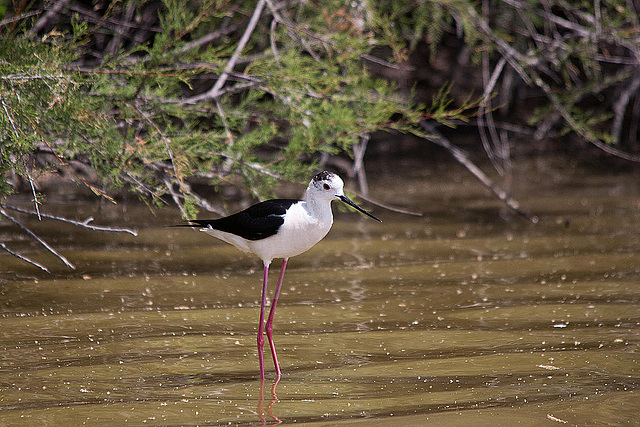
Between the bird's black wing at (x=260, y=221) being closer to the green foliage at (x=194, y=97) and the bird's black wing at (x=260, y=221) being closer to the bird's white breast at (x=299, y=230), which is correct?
the bird's white breast at (x=299, y=230)

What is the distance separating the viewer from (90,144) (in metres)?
4.29

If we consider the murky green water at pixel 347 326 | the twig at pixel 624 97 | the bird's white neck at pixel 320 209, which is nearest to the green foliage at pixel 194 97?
the murky green water at pixel 347 326

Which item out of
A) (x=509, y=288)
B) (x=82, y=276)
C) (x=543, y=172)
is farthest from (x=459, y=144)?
(x=82, y=276)

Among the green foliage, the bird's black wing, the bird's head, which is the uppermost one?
the green foliage

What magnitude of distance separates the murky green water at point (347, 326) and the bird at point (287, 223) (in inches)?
15.0

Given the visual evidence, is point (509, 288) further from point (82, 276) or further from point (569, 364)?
point (82, 276)

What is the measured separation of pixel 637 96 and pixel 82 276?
6.29 metres

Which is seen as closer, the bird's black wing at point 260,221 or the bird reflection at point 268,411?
the bird reflection at point 268,411

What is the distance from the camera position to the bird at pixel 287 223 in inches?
147

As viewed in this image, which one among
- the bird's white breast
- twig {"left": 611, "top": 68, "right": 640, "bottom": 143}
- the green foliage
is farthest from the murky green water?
twig {"left": 611, "top": 68, "right": 640, "bottom": 143}

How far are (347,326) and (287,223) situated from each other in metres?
0.75

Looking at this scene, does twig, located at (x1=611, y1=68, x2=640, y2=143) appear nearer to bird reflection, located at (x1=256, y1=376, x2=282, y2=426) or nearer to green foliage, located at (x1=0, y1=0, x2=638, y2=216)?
green foliage, located at (x1=0, y1=0, x2=638, y2=216)

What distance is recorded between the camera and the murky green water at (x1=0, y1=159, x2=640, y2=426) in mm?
3271

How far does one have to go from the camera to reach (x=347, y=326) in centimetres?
427
